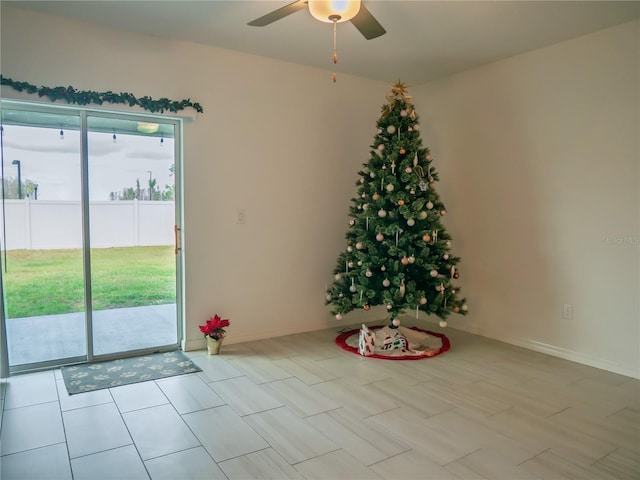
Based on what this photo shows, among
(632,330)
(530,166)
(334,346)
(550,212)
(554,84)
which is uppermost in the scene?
(554,84)

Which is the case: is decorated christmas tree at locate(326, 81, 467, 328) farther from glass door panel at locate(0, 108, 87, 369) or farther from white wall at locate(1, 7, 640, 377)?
glass door panel at locate(0, 108, 87, 369)

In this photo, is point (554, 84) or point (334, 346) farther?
point (334, 346)

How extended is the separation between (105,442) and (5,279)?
1.72 meters

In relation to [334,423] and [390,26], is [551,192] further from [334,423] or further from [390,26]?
[334,423]

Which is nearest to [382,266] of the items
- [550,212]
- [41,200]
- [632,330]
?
[550,212]

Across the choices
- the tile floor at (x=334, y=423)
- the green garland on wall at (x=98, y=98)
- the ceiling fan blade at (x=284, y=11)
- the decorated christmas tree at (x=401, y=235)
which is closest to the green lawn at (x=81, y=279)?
the tile floor at (x=334, y=423)

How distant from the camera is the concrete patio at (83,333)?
3.48 m

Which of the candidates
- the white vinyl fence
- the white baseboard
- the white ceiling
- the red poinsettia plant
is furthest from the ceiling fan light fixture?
the white baseboard

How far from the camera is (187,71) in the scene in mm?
3857

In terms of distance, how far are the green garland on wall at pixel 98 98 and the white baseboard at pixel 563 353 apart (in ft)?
11.1

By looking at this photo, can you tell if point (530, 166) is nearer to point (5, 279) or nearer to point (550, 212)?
point (550, 212)

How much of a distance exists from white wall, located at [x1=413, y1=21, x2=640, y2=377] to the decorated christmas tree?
0.62 m

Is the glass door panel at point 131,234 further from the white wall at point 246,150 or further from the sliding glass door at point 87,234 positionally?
the white wall at point 246,150

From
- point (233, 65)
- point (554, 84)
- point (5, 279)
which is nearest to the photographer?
point (5, 279)
